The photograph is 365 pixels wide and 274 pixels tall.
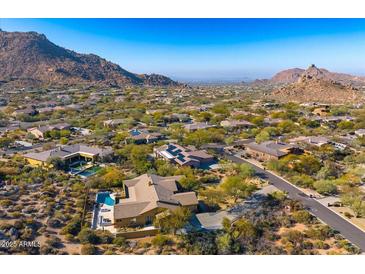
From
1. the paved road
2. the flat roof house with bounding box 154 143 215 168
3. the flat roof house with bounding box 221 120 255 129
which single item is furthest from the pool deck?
the flat roof house with bounding box 221 120 255 129

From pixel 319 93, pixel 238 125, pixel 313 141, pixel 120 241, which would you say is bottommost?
pixel 120 241

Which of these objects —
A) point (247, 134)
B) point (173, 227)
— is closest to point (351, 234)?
point (173, 227)

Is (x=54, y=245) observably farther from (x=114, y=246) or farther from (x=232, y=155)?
(x=232, y=155)

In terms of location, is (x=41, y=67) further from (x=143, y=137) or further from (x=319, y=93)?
(x=319, y=93)

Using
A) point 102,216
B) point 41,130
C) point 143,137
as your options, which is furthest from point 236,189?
point 41,130

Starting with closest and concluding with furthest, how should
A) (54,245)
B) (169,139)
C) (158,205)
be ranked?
1. (54,245)
2. (158,205)
3. (169,139)

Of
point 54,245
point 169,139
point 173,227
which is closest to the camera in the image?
point 54,245
